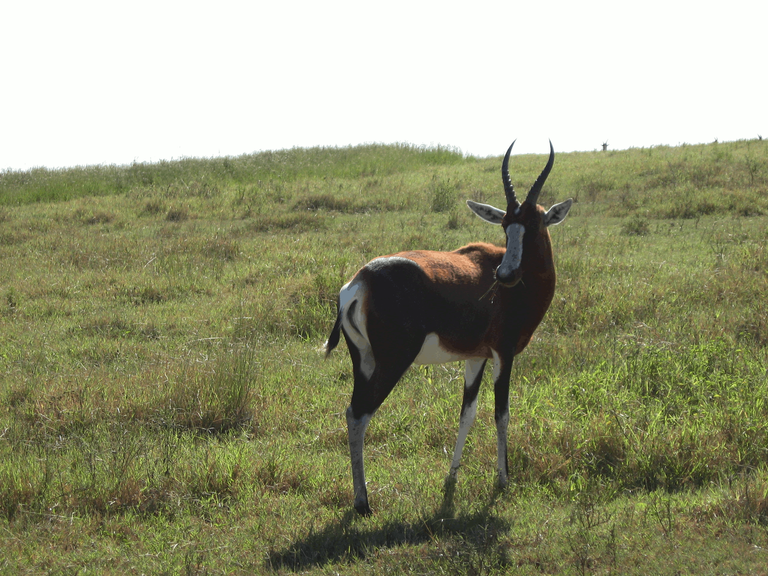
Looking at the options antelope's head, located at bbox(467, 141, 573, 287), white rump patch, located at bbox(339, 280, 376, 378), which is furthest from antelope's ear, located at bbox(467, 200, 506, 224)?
white rump patch, located at bbox(339, 280, 376, 378)

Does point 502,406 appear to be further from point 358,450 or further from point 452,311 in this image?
point 358,450

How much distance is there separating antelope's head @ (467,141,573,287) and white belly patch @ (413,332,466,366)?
23.9 inches

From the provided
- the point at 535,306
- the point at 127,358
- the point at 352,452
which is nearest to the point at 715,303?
the point at 535,306

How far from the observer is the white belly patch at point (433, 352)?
449 cm

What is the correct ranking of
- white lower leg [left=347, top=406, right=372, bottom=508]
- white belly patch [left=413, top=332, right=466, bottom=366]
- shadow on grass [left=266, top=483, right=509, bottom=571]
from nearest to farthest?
shadow on grass [left=266, top=483, right=509, bottom=571] < white lower leg [left=347, top=406, right=372, bottom=508] < white belly patch [left=413, top=332, right=466, bottom=366]

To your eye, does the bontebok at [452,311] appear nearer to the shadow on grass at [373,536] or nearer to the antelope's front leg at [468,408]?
the antelope's front leg at [468,408]

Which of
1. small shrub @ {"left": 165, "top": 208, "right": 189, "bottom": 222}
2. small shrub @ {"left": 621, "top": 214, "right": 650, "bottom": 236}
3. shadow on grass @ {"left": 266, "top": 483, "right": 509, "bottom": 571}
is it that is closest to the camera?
shadow on grass @ {"left": 266, "top": 483, "right": 509, "bottom": 571}

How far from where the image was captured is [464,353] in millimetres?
4680

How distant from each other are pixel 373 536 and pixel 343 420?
190 centimetres

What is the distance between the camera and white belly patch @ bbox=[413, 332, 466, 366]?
14.7ft

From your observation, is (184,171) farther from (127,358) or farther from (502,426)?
(502,426)

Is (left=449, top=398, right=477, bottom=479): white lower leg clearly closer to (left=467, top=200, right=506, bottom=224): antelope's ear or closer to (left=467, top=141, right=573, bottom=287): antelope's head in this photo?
(left=467, top=141, right=573, bottom=287): antelope's head

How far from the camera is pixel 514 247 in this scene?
4453 millimetres

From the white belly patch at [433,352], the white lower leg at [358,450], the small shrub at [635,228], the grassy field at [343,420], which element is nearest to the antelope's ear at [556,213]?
the white belly patch at [433,352]
